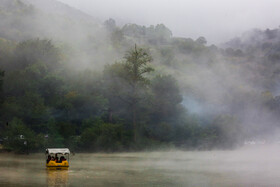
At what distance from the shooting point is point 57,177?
122ft

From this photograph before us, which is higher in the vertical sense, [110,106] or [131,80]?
[131,80]

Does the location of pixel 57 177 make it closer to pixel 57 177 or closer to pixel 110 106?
pixel 57 177

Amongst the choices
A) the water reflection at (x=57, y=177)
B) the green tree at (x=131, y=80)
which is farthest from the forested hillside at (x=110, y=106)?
the water reflection at (x=57, y=177)

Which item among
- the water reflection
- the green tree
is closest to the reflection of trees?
the water reflection

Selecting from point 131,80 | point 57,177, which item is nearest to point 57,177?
point 57,177

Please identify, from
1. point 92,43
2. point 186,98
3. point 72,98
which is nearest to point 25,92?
point 72,98

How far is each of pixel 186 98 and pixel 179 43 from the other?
9118 cm

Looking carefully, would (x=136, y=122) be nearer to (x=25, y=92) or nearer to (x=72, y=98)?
(x=72, y=98)

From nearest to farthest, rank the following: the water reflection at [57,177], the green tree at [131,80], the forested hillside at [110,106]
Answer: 1. the water reflection at [57,177]
2. the forested hillside at [110,106]
3. the green tree at [131,80]

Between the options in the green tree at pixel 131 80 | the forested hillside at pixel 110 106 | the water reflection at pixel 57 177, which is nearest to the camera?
the water reflection at pixel 57 177

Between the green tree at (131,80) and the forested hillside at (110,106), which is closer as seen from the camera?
the forested hillside at (110,106)

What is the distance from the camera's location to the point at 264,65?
632 feet

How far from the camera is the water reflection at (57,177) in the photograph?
3325 cm

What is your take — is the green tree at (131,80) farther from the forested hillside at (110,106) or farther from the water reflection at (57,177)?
the water reflection at (57,177)
